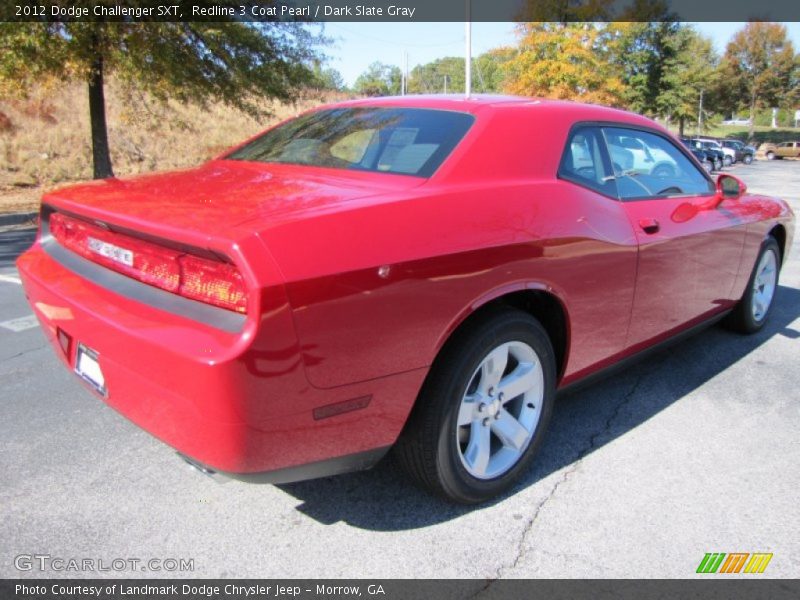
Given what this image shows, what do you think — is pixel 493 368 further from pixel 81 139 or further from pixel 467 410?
pixel 81 139

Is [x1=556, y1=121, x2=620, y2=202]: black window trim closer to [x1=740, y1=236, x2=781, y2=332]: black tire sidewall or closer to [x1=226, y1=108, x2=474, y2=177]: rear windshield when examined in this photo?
[x1=226, y1=108, x2=474, y2=177]: rear windshield

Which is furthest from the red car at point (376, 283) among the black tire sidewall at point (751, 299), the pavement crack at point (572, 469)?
the black tire sidewall at point (751, 299)

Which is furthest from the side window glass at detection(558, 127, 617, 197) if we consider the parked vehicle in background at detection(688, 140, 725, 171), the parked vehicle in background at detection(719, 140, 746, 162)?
the parked vehicle in background at detection(719, 140, 746, 162)

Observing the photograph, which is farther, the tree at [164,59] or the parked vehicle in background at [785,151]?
the parked vehicle in background at [785,151]

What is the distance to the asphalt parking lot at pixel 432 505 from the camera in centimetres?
227

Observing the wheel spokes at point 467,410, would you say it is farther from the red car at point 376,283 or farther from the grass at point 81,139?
the grass at point 81,139

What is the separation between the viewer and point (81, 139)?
21422mm

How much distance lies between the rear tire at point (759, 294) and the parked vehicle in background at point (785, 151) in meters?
51.9

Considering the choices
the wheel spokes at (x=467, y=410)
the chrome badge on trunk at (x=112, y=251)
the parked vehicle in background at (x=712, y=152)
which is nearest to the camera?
the chrome badge on trunk at (x=112, y=251)

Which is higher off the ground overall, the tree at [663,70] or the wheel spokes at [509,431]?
the tree at [663,70]

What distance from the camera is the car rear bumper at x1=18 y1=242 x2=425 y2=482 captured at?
1.79 m

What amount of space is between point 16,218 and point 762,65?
67.6m

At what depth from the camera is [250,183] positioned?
100 inches
